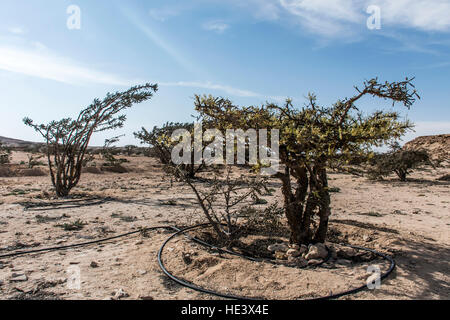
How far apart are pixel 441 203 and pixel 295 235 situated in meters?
7.56

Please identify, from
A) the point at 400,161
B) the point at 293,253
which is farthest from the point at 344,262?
the point at 400,161

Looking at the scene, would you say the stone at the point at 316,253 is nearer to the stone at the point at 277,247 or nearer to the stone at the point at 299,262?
the stone at the point at 299,262

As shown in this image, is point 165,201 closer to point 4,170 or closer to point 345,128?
point 345,128

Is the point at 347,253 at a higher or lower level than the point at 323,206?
lower

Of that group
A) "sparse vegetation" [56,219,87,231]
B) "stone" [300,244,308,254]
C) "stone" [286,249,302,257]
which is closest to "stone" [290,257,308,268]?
"stone" [286,249,302,257]

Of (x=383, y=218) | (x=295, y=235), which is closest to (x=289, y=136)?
(x=295, y=235)

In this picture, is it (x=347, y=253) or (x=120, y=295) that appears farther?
(x=347, y=253)

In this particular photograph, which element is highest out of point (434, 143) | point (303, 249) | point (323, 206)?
point (434, 143)

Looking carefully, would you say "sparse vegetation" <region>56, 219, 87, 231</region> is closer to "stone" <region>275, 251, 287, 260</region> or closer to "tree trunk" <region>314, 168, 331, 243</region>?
"stone" <region>275, 251, 287, 260</region>

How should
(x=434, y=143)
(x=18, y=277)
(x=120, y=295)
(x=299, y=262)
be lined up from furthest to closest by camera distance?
1. (x=434, y=143)
2. (x=299, y=262)
3. (x=18, y=277)
4. (x=120, y=295)

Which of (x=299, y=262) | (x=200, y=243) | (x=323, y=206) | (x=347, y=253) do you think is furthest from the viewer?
(x=200, y=243)

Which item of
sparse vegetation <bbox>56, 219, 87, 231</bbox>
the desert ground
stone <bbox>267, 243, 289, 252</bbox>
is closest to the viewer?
the desert ground

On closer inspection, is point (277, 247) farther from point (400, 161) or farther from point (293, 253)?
point (400, 161)

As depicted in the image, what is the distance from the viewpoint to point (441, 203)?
9.91 m
